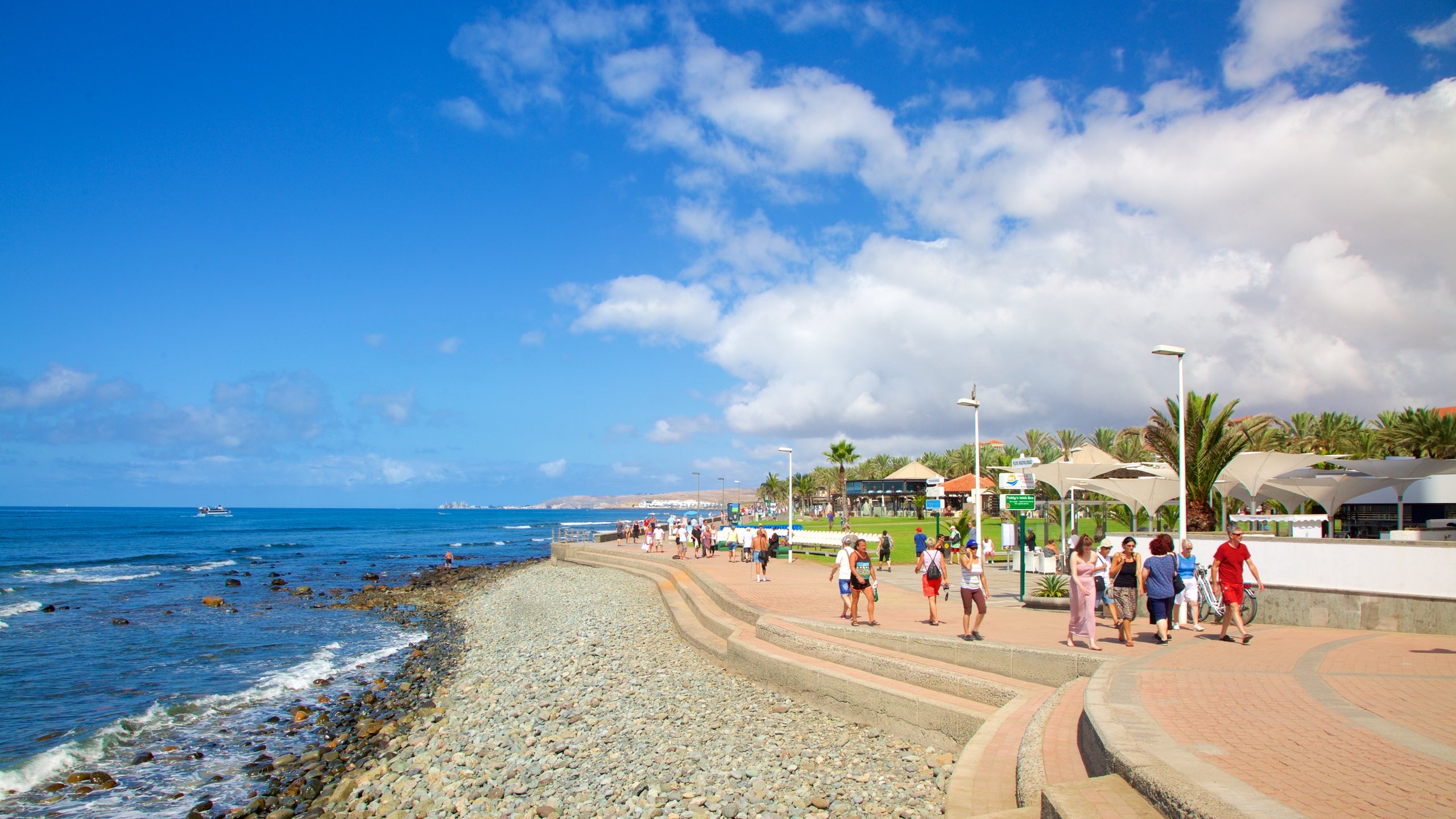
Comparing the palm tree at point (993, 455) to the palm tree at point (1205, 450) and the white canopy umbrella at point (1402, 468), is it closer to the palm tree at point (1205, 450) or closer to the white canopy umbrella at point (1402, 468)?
the palm tree at point (1205, 450)

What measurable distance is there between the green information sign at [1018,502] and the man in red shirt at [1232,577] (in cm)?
481

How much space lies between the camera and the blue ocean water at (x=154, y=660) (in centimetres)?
1123

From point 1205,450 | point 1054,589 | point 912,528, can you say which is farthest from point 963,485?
point 1054,589

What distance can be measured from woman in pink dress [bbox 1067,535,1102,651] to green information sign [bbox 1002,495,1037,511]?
5.17 meters

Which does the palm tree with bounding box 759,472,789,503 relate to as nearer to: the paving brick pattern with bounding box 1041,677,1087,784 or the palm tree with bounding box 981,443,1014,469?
the palm tree with bounding box 981,443,1014,469

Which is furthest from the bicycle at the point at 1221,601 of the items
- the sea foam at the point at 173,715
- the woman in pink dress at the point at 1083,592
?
the sea foam at the point at 173,715

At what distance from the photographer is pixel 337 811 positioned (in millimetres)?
9102

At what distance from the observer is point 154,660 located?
19031 millimetres

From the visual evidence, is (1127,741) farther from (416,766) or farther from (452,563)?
(452,563)

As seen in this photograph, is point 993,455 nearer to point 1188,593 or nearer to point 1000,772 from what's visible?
point 1188,593

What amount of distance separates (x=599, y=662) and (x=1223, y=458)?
18.8 m

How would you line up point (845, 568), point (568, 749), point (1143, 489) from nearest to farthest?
point (568, 749) → point (845, 568) → point (1143, 489)

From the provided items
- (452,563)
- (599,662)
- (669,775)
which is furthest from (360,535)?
(669,775)

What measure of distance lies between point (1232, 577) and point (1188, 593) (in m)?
1.41
